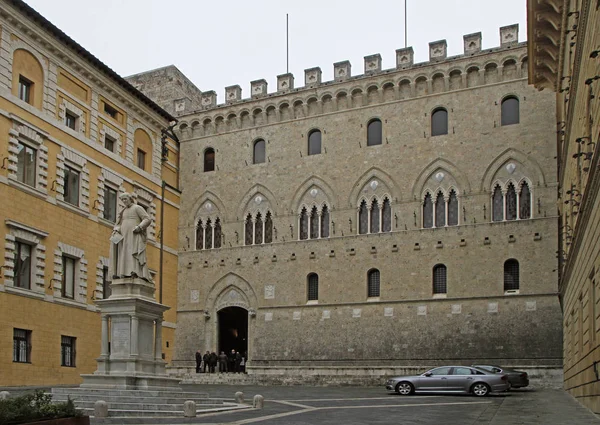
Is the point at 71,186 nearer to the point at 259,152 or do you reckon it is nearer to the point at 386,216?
the point at 259,152

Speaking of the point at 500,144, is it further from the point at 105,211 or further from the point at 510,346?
the point at 105,211

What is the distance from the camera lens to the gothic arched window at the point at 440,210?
35531 mm

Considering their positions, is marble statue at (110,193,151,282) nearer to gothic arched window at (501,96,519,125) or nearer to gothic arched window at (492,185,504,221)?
gothic arched window at (492,185,504,221)

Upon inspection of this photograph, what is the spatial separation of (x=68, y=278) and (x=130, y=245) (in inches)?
502

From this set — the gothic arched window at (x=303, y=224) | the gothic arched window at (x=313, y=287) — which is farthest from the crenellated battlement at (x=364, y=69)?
the gothic arched window at (x=313, y=287)

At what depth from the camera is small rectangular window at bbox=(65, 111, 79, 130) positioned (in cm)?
3209

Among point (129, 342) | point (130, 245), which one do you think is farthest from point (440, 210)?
point (129, 342)

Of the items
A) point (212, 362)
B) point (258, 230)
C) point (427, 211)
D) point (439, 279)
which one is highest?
point (427, 211)

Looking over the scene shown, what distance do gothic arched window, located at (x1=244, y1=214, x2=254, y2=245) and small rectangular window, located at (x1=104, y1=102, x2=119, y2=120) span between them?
27.5 feet

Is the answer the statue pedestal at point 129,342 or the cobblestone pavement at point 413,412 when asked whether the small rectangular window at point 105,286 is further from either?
the statue pedestal at point 129,342

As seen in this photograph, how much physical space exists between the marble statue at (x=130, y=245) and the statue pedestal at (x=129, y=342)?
0.83 ft

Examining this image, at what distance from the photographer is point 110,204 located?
3475 cm

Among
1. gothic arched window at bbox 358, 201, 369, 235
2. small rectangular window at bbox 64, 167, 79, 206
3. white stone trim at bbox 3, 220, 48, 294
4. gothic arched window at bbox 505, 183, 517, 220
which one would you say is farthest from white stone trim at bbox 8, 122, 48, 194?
gothic arched window at bbox 505, 183, 517, 220

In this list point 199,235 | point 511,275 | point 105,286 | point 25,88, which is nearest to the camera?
point 25,88
